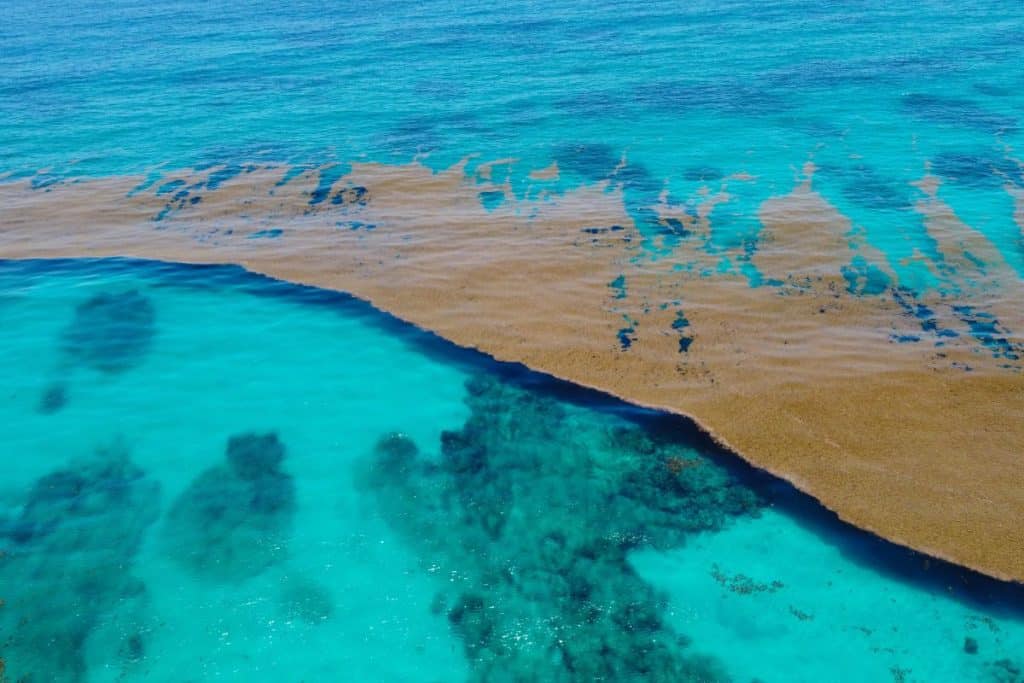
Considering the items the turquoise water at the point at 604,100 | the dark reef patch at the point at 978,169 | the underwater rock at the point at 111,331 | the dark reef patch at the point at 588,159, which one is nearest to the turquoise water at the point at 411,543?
the underwater rock at the point at 111,331

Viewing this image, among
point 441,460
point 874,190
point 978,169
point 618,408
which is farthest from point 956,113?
point 441,460

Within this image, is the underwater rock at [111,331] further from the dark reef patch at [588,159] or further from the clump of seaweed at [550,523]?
the dark reef patch at [588,159]

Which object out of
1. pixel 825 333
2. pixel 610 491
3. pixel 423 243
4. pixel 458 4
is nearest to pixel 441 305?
pixel 423 243

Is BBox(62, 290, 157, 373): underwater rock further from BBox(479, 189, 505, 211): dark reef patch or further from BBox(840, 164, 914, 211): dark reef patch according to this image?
BBox(840, 164, 914, 211): dark reef patch

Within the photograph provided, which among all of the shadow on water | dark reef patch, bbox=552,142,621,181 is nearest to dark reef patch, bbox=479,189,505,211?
dark reef patch, bbox=552,142,621,181


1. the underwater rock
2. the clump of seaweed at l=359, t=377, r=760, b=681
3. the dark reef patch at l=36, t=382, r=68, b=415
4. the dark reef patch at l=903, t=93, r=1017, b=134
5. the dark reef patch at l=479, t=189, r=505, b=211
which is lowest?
the clump of seaweed at l=359, t=377, r=760, b=681
